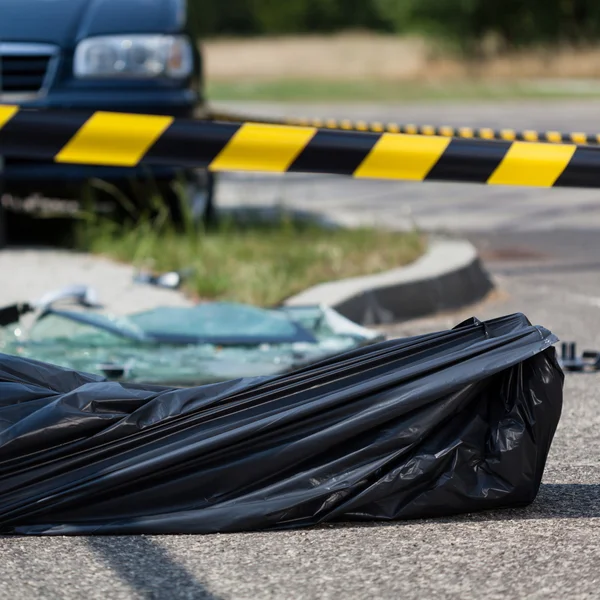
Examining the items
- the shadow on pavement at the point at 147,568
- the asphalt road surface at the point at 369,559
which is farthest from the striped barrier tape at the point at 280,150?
the shadow on pavement at the point at 147,568

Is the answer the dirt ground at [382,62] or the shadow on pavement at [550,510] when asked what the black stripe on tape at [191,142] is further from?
the dirt ground at [382,62]

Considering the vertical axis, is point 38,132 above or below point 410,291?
above

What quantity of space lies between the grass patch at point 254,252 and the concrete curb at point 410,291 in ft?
0.53

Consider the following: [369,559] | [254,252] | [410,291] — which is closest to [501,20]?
[254,252]

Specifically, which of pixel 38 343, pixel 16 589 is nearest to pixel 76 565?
pixel 16 589

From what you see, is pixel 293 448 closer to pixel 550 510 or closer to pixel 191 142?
pixel 550 510

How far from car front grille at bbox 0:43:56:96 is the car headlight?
0.18 metres

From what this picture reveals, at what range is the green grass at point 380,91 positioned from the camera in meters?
27.3

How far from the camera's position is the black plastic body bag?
3303 mm

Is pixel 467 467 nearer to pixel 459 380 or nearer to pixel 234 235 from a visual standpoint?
pixel 459 380

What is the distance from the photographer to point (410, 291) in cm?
633

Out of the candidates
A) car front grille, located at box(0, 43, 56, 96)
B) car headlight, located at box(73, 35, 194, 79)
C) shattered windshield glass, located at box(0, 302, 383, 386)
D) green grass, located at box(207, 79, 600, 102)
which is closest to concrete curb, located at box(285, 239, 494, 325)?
shattered windshield glass, located at box(0, 302, 383, 386)

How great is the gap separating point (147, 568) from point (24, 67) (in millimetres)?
4573

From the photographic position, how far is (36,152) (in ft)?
11.8
